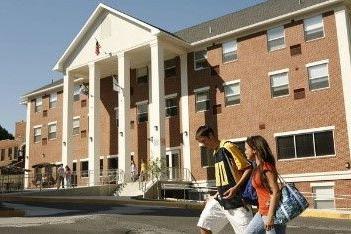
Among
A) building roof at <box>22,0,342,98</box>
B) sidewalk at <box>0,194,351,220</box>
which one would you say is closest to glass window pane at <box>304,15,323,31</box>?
building roof at <box>22,0,342,98</box>

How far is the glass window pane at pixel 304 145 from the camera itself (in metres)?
25.8

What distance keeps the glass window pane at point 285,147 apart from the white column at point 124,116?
388 inches

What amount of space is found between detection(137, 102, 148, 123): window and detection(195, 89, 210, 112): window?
439cm

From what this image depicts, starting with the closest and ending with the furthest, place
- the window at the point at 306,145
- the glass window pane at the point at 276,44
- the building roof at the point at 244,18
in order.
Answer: the window at the point at 306,145 → the glass window pane at the point at 276,44 → the building roof at the point at 244,18

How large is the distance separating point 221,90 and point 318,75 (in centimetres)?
631

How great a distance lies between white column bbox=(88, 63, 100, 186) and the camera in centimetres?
3278

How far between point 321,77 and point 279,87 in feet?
8.48

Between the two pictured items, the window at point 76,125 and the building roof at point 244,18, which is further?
the window at point 76,125

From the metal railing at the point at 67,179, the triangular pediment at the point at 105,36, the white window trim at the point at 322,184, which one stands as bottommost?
the white window trim at the point at 322,184

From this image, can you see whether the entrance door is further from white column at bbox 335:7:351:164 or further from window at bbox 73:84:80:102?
window at bbox 73:84:80:102

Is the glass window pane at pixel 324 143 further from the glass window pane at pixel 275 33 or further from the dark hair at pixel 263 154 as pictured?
the dark hair at pixel 263 154

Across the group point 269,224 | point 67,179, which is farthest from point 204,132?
point 67,179

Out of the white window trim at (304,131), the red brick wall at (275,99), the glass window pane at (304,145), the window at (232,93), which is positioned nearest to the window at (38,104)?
the red brick wall at (275,99)

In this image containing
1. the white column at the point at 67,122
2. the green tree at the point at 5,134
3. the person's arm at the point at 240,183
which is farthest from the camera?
the green tree at the point at 5,134
